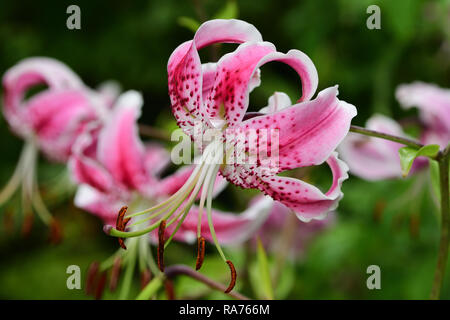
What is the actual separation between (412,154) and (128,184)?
1.66ft

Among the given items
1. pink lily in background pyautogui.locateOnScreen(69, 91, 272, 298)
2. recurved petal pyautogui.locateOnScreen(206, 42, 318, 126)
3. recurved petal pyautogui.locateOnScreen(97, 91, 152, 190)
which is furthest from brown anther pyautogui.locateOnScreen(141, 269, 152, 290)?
recurved petal pyautogui.locateOnScreen(206, 42, 318, 126)

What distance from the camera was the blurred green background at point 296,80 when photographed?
1.21 m

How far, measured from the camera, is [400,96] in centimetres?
100

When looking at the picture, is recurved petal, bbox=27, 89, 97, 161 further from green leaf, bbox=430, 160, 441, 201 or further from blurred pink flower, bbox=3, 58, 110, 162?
green leaf, bbox=430, 160, 441, 201

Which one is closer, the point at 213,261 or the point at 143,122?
the point at 213,261

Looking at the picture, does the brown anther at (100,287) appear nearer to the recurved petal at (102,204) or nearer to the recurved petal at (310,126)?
the recurved petal at (102,204)

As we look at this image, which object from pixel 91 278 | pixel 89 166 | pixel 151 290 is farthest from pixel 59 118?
pixel 151 290

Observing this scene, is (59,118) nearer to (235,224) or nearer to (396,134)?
(235,224)

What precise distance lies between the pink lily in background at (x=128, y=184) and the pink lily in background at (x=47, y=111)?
0.08m

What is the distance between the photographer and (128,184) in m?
1.00
